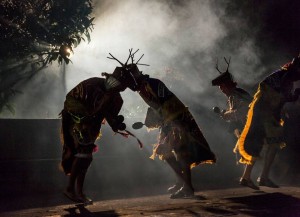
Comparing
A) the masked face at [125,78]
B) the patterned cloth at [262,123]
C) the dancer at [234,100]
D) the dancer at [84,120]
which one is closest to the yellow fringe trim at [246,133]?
the patterned cloth at [262,123]

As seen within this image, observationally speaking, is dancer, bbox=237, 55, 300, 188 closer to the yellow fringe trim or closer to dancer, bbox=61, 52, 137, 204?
the yellow fringe trim

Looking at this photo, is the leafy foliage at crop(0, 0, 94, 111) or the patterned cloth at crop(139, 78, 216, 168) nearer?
the patterned cloth at crop(139, 78, 216, 168)

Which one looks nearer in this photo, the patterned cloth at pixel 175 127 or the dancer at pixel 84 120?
the dancer at pixel 84 120

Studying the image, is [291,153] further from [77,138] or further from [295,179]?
[77,138]

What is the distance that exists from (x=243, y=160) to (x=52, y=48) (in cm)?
673

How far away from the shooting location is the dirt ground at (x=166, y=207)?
4.36 meters

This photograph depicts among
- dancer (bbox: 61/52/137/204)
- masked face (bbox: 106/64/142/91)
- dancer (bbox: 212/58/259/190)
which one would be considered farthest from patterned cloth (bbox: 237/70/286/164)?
dancer (bbox: 61/52/137/204)

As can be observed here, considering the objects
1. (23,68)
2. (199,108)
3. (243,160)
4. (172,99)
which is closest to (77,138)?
(172,99)

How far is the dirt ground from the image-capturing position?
4356mm

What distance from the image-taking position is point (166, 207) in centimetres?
482

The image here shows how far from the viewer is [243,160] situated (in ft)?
23.0

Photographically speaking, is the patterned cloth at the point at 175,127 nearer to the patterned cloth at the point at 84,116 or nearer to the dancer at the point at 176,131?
the dancer at the point at 176,131

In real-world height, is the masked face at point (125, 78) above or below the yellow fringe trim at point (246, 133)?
above

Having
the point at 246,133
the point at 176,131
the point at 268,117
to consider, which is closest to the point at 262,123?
the point at 268,117
